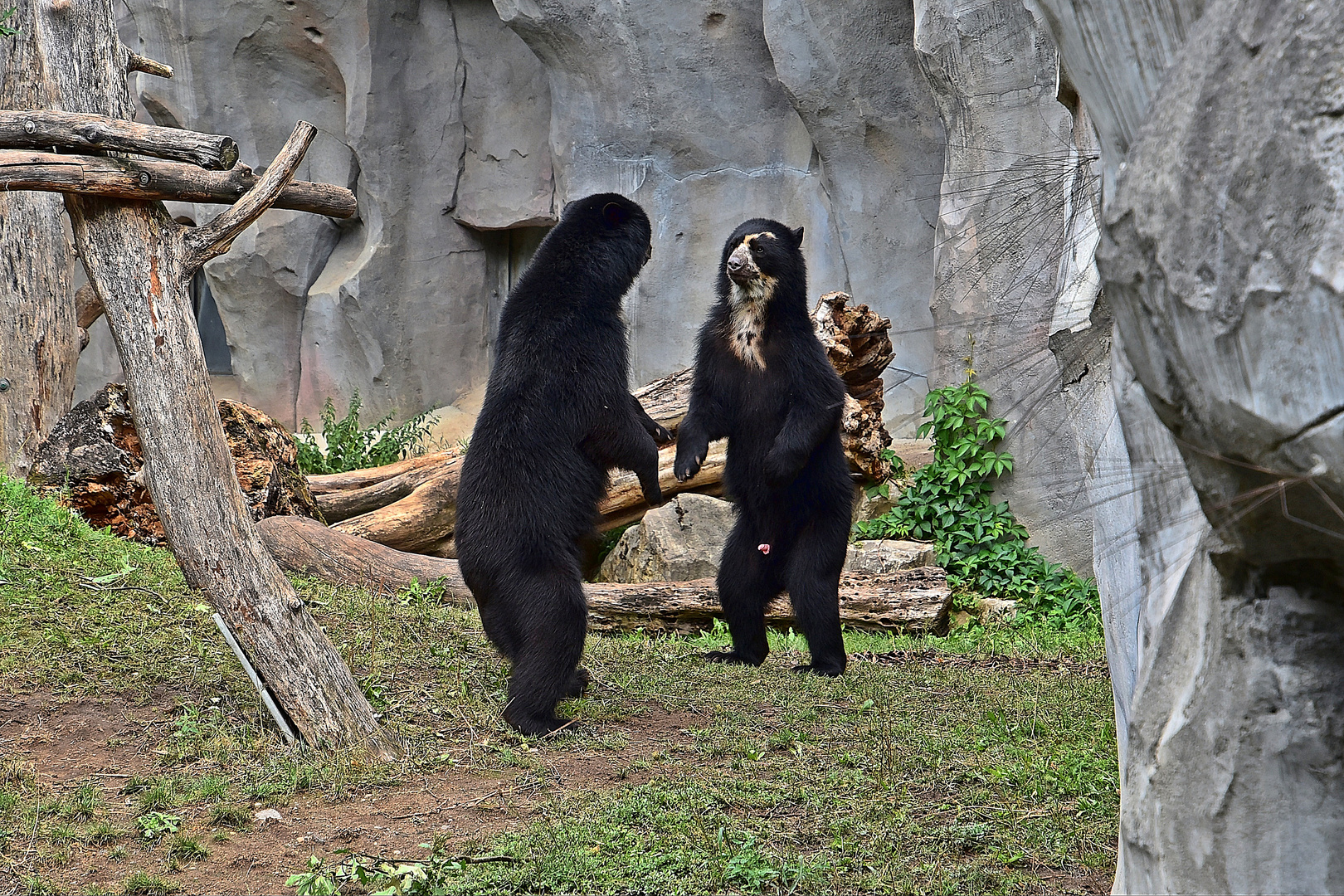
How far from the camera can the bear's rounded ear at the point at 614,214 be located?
471cm

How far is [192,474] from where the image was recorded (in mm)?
3809

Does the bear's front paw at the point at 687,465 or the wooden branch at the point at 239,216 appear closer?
the wooden branch at the point at 239,216

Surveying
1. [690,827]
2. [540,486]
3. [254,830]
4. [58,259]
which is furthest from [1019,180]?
[58,259]

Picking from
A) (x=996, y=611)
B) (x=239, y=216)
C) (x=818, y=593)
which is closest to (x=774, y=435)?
(x=818, y=593)

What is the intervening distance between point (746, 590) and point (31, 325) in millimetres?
5437

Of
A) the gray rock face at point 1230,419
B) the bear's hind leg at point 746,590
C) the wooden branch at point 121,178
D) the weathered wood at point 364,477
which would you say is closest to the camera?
the gray rock face at point 1230,419

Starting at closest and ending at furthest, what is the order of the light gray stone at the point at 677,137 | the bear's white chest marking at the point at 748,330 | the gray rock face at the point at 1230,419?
1. the gray rock face at the point at 1230,419
2. the bear's white chest marking at the point at 748,330
3. the light gray stone at the point at 677,137

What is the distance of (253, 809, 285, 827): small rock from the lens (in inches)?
133

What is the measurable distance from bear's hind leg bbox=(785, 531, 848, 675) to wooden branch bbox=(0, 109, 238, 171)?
10.0 feet

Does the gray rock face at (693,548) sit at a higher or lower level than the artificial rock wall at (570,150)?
lower

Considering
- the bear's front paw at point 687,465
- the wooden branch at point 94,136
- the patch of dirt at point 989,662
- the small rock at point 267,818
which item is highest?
the wooden branch at point 94,136

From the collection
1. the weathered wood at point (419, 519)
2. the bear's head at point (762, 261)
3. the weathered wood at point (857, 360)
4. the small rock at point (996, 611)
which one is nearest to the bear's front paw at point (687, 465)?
the bear's head at point (762, 261)

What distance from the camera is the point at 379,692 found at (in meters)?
4.44

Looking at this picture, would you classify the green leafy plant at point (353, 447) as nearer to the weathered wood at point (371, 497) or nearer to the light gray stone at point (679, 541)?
the weathered wood at point (371, 497)
